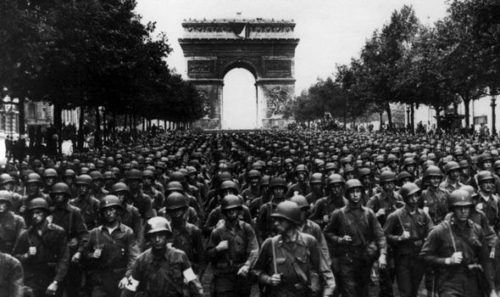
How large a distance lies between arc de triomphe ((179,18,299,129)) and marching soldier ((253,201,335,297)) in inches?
3668

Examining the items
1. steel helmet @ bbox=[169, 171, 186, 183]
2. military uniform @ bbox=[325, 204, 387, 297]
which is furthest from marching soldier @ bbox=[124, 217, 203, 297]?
steel helmet @ bbox=[169, 171, 186, 183]

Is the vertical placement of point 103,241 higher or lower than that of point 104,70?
lower

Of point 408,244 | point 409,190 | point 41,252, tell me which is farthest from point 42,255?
point 409,190

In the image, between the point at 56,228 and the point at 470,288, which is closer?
the point at 470,288

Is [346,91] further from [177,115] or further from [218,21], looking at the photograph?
[218,21]

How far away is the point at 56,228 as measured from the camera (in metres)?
8.48

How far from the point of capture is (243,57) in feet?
335

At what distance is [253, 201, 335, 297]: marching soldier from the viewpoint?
650 centimetres

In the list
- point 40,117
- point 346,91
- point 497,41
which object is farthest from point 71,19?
point 40,117

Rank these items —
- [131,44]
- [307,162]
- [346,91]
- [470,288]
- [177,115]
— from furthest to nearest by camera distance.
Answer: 1. [177,115]
2. [346,91]
3. [131,44]
4. [307,162]
5. [470,288]

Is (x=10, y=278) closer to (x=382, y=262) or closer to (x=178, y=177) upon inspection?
(x=382, y=262)

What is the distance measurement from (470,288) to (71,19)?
19168mm

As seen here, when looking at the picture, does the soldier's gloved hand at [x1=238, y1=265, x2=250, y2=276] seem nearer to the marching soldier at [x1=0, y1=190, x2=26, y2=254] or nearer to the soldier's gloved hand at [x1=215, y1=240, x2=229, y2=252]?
the soldier's gloved hand at [x1=215, y1=240, x2=229, y2=252]

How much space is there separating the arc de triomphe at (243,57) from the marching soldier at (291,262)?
93.2 meters
